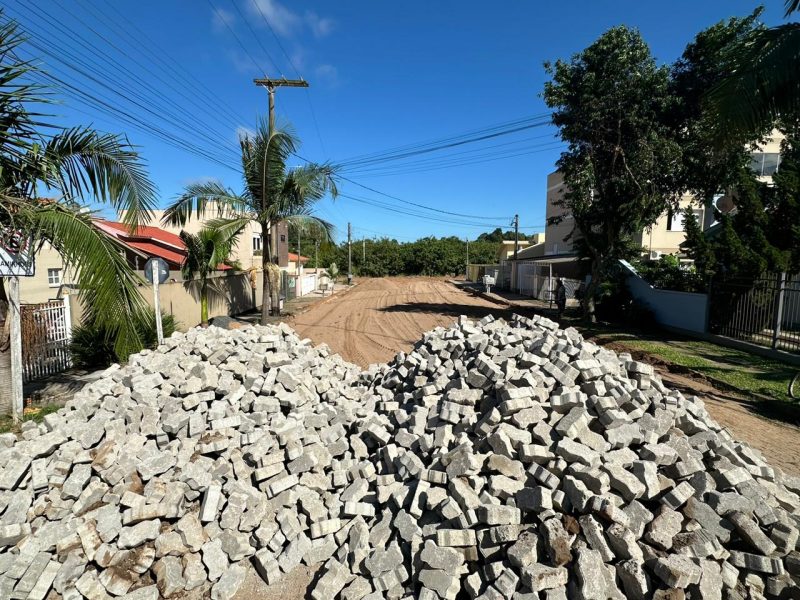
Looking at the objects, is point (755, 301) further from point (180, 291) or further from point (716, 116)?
point (180, 291)

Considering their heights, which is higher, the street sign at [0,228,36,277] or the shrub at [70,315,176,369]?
the street sign at [0,228,36,277]

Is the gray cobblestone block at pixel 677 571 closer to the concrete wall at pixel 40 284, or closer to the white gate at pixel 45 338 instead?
the white gate at pixel 45 338

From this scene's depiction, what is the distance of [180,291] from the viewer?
534 inches

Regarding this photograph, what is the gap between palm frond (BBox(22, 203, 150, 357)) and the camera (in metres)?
5.17

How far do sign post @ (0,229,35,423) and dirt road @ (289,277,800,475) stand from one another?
6207mm

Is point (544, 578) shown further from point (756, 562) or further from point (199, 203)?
point (199, 203)

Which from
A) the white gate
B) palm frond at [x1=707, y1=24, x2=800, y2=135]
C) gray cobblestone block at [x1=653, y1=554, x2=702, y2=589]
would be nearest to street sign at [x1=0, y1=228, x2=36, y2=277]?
the white gate

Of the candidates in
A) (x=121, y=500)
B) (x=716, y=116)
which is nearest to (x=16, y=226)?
(x=121, y=500)

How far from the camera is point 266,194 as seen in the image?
1420 cm

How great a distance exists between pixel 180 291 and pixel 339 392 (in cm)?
977

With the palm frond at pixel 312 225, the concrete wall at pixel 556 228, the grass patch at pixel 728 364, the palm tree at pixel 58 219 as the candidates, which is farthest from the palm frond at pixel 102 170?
the concrete wall at pixel 556 228

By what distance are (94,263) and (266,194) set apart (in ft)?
31.3

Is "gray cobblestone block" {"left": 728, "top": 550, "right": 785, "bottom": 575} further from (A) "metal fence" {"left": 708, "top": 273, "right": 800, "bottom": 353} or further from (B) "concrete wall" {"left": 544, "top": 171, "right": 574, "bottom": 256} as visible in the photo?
(B) "concrete wall" {"left": 544, "top": 171, "right": 574, "bottom": 256}

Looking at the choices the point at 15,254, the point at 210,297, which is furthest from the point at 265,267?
the point at 15,254
